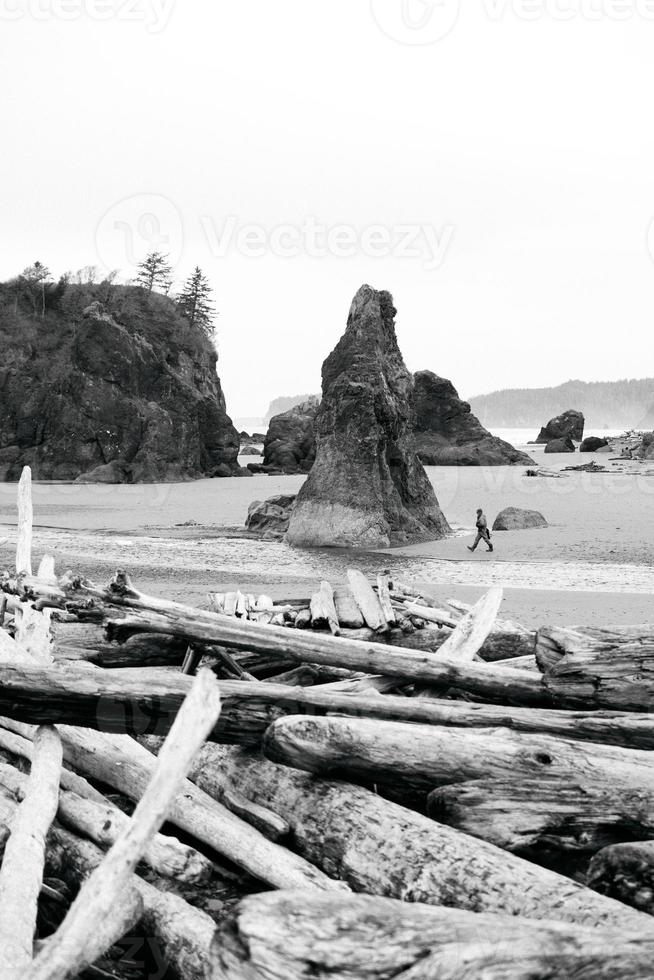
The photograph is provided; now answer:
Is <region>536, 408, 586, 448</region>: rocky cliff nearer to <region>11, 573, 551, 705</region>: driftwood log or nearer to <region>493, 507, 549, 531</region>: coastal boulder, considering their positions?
<region>493, 507, 549, 531</region>: coastal boulder

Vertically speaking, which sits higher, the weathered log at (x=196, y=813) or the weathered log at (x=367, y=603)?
Result: the weathered log at (x=367, y=603)

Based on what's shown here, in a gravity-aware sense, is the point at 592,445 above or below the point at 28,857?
above

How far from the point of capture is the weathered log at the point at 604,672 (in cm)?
427

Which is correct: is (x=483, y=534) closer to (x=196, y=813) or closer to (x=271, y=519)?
(x=271, y=519)

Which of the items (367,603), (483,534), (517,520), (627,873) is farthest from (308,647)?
(517,520)

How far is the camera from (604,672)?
4.32 meters

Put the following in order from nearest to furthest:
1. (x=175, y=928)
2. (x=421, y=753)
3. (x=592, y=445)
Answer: (x=175, y=928)
(x=421, y=753)
(x=592, y=445)

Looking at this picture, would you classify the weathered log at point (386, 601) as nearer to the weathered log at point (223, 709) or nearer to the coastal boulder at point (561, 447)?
the weathered log at point (223, 709)

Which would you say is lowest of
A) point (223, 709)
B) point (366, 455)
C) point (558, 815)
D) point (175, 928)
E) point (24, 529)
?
point (175, 928)

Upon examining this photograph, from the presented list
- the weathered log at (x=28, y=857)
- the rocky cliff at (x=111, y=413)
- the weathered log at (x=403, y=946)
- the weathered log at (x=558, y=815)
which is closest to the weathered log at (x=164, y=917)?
the weathered log at (x=28, y=857)

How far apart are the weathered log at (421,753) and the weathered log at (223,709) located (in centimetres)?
27

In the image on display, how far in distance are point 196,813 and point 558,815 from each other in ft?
5.06

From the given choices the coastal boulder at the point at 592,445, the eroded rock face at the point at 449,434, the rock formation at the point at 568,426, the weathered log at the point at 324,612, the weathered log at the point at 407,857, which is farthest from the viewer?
the rock formation at the point at 568,426

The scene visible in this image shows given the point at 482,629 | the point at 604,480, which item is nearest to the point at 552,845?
the point at 482,629
